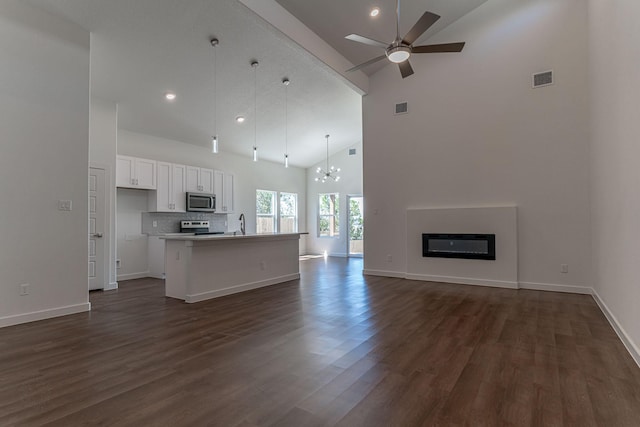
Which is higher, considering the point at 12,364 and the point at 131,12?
the point at 131,12

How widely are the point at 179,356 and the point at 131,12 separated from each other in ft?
12.8

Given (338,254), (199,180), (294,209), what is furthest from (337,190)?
(199,180)

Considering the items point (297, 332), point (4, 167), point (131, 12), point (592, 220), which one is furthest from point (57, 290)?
point (592, 220)

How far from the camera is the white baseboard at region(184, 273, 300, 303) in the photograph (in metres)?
4.58

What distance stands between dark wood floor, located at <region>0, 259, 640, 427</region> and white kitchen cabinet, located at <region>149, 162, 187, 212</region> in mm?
2898

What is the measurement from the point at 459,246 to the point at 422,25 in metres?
3.82

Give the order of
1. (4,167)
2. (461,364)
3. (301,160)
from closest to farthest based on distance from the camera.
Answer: (461,364), (4,167), (301,160)

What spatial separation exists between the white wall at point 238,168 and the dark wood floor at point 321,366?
369cm

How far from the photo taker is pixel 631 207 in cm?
274

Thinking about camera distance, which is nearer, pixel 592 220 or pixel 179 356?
pixel 179 356

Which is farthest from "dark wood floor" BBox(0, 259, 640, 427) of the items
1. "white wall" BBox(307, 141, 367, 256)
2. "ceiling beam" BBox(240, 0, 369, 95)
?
"white wall" BBox(307, 141, 367, 256)

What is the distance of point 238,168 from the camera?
8992 millimetres

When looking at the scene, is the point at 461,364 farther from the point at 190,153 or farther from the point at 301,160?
the point at 301,160

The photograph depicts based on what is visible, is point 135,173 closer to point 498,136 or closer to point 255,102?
point 255,102
